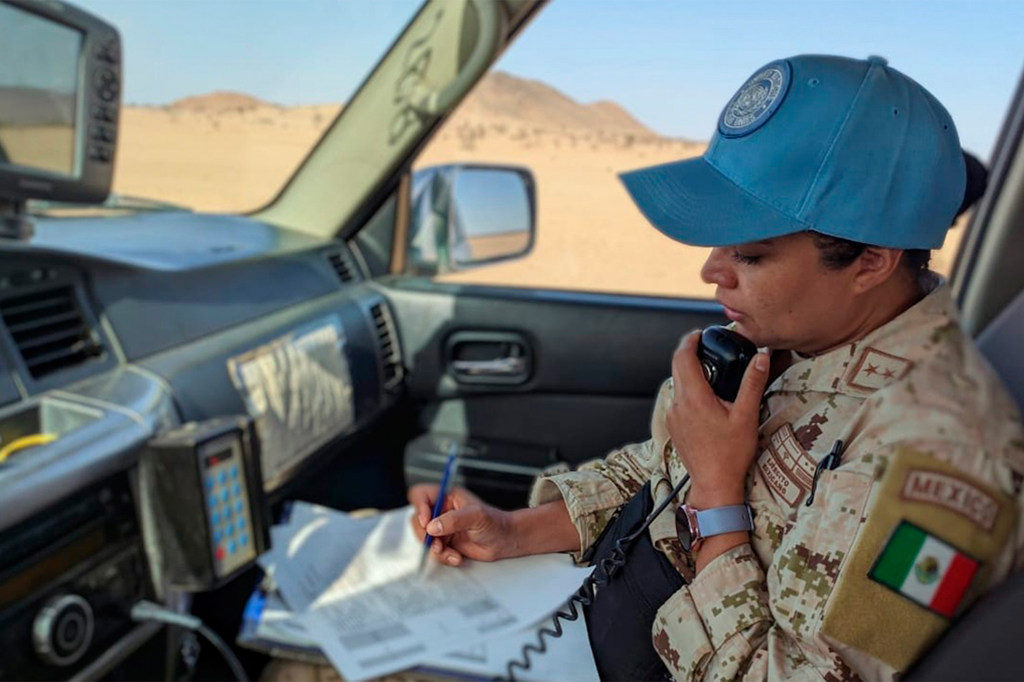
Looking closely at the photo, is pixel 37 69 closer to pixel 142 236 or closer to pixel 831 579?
pixel 142 236

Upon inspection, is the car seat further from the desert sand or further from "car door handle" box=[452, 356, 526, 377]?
"car door handle" box=[452, 356, 526, 377]

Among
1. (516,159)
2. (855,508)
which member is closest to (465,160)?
(516,159)

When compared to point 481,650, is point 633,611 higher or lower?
higher

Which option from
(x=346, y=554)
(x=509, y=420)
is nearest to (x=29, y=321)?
(x=346, y=554)

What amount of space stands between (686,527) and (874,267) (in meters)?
0.23

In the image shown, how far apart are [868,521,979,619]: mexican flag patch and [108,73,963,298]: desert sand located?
266 mm

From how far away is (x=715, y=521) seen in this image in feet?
2.10

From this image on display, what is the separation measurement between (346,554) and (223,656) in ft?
1.09

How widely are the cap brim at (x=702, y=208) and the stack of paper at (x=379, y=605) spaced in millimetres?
686

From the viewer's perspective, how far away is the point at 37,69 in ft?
4.50

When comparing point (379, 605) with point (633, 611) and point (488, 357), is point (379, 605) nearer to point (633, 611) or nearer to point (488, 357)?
point (488, 357)

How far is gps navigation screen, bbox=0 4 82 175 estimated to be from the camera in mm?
1323

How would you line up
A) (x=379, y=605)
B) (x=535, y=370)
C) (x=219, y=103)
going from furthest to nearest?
(x=535, y=370), (x=219, y=103), (x=379, y=605)

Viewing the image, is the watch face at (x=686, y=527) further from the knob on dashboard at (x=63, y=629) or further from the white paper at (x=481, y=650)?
the knob on dashboard at (x=63, y=629)
